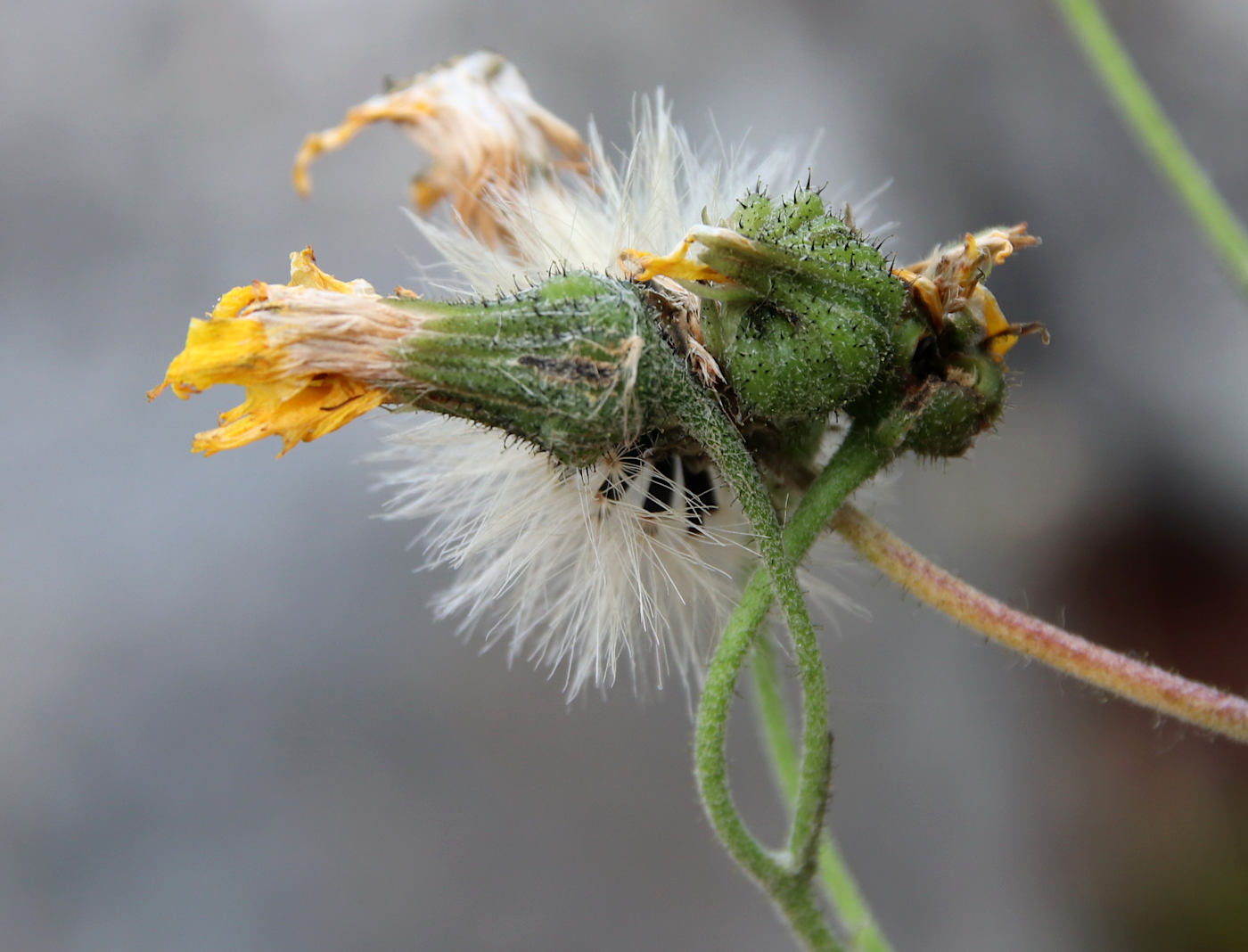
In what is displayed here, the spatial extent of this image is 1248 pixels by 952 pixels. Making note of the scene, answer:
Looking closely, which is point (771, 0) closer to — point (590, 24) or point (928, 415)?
point (590, 24)

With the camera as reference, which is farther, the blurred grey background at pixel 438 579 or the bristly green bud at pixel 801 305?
the blurred grey background at pixel 438 579

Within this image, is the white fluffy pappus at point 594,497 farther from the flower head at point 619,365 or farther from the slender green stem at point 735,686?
the slender green stem at point 735,686

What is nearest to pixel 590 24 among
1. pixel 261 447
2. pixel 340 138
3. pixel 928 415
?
pixel 261 447

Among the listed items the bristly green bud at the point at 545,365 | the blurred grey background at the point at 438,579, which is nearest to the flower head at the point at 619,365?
the bristly green bud at the point at 545,365

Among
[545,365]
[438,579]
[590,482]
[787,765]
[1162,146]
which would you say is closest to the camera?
[545,365]

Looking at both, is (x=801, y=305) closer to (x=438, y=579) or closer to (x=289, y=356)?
(x=289, y=356)

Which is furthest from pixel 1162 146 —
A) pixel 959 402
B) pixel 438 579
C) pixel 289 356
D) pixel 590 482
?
pixel 438 579
